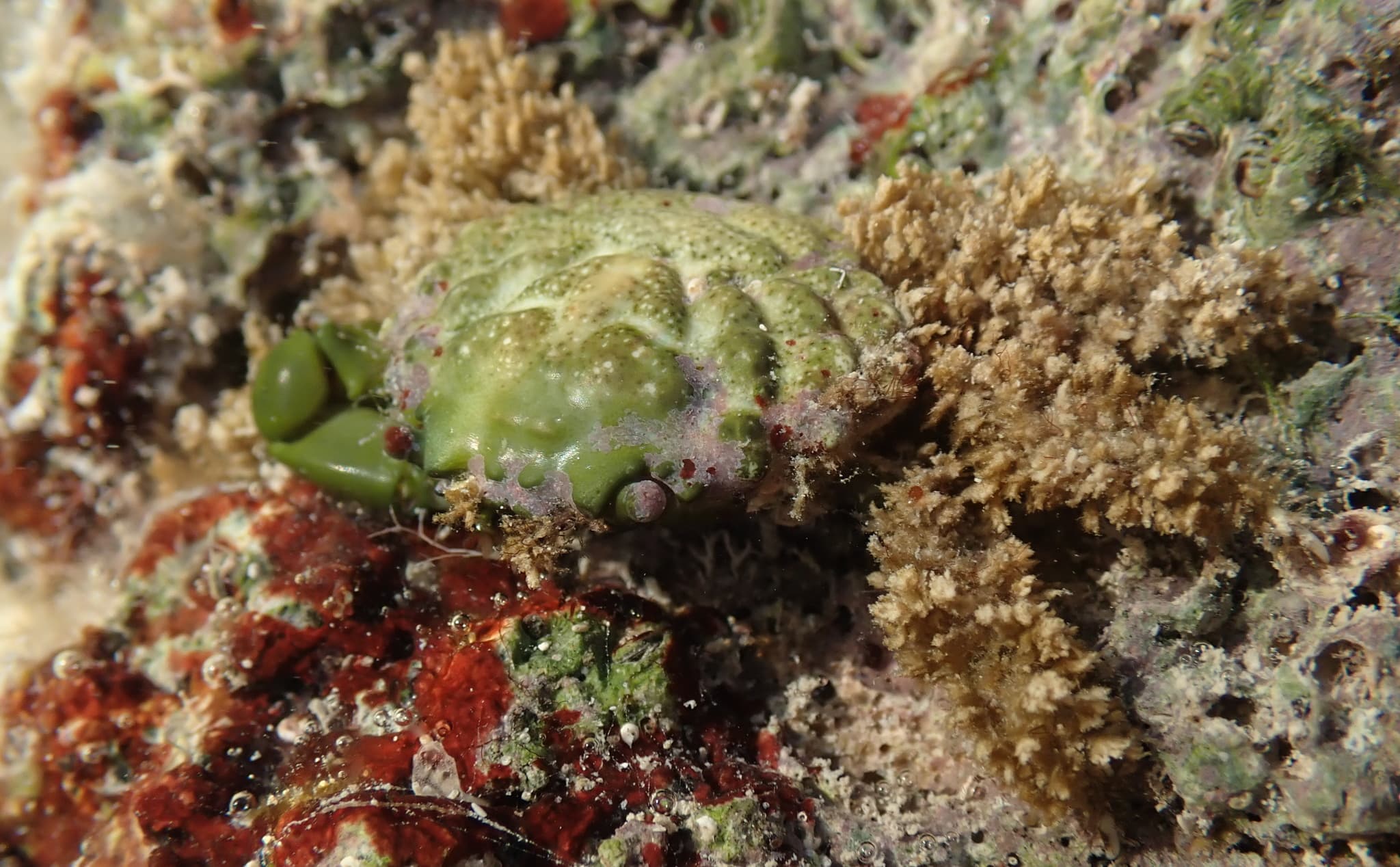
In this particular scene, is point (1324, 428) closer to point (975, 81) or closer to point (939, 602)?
point (939, 602)

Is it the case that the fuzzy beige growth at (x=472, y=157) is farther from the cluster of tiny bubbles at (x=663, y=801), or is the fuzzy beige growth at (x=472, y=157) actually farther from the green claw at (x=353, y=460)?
the cluster of tiny bubbles at (x=663, y=801)

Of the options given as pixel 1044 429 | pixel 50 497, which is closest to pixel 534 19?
pixel 1044 429

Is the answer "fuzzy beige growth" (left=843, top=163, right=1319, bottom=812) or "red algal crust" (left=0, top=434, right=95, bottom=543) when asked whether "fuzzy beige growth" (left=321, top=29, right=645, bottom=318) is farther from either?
"red algal crust" (left=0, top=434, right=95, bottom=543)

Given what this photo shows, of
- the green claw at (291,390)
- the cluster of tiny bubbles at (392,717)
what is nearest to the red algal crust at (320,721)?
the cluster of tiny bubbles at (392,717)

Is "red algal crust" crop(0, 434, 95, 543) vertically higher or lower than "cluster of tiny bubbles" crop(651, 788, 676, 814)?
lower

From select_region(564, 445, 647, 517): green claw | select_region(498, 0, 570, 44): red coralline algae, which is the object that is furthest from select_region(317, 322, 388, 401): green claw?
select_region(498, 0, 570, 44): red coralline algae

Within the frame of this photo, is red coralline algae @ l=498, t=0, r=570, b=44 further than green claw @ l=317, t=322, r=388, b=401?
Yes

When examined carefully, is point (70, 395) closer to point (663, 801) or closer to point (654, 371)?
point (654, 371)
